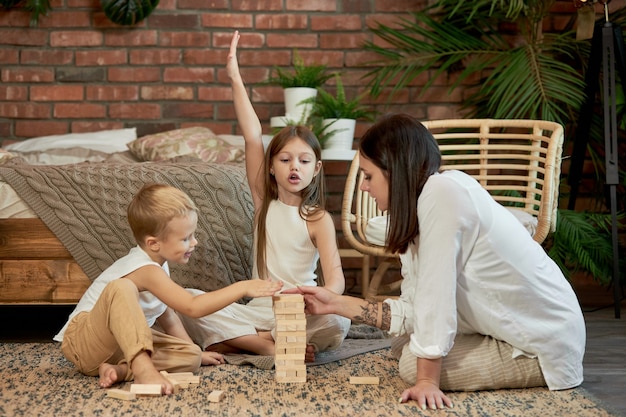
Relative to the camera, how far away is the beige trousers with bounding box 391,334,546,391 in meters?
1.80

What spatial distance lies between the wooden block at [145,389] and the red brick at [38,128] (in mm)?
2358

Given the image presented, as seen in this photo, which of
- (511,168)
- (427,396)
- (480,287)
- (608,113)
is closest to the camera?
(427,396)

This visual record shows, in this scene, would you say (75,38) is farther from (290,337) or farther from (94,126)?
(290,337)

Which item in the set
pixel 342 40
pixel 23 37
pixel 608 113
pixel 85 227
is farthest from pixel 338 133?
pixel 23 37

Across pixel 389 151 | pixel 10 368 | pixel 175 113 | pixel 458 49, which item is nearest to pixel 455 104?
pixel 458 49

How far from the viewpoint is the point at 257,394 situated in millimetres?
1772

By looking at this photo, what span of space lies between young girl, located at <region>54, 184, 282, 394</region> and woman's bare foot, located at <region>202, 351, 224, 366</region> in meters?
0.06

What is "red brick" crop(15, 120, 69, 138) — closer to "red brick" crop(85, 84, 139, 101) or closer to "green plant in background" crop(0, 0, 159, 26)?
"red brick" crop(85, 84, 139, 101)

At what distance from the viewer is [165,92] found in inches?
150

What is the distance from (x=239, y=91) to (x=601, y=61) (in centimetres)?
171

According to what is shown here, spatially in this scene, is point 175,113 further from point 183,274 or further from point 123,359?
point 123,359

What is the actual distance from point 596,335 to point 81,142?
7.15ft

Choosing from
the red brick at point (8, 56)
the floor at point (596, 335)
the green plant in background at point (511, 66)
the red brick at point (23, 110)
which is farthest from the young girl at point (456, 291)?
the red brick at point (8, 56)

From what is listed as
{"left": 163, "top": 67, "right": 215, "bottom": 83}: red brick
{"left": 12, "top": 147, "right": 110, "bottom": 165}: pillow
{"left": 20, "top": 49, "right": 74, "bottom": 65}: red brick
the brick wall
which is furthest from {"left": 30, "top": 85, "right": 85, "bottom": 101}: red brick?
{"left": 12, "top": 147, "right": 110, "bottom": 165}: pillow
